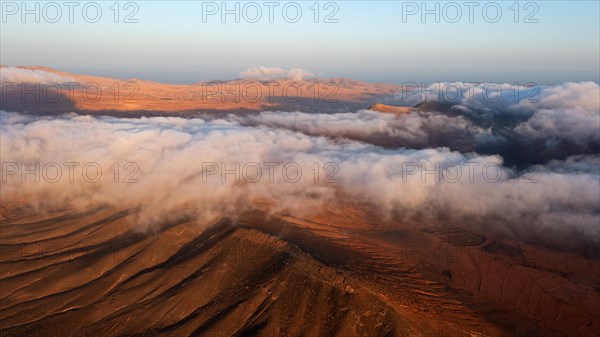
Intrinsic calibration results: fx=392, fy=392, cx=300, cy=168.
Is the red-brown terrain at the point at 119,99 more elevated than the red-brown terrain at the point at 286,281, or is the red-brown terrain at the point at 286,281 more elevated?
the red-brown terrain at the point at 119,99

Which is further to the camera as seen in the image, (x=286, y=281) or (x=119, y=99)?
(x=119, y=99)

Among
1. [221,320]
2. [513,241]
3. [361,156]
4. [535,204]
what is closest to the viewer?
[221,320]

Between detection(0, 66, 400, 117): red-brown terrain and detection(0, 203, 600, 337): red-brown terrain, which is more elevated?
detection(0, 66, 400, 117): red-brown terrain

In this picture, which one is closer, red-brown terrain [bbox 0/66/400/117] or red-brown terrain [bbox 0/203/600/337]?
red-brown terrain [bbox 0/203/600/337]

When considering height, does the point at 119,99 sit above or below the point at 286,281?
above

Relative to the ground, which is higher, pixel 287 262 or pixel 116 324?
pixel 287 262

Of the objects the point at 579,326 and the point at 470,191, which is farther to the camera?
the point at 470,191

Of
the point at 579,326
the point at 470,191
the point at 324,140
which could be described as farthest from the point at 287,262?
the point at 324,140

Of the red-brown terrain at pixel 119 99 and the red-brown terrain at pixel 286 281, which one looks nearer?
the red-brown terrain at pixel 286 281

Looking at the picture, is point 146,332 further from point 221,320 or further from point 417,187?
point 417,187

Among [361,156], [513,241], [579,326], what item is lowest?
[579,326]

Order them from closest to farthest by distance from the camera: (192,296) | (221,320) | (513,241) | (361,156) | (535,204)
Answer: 1. (221,320)
2. (192,296)
3. (513,241)
4. (535,204)
5. (361,156)
